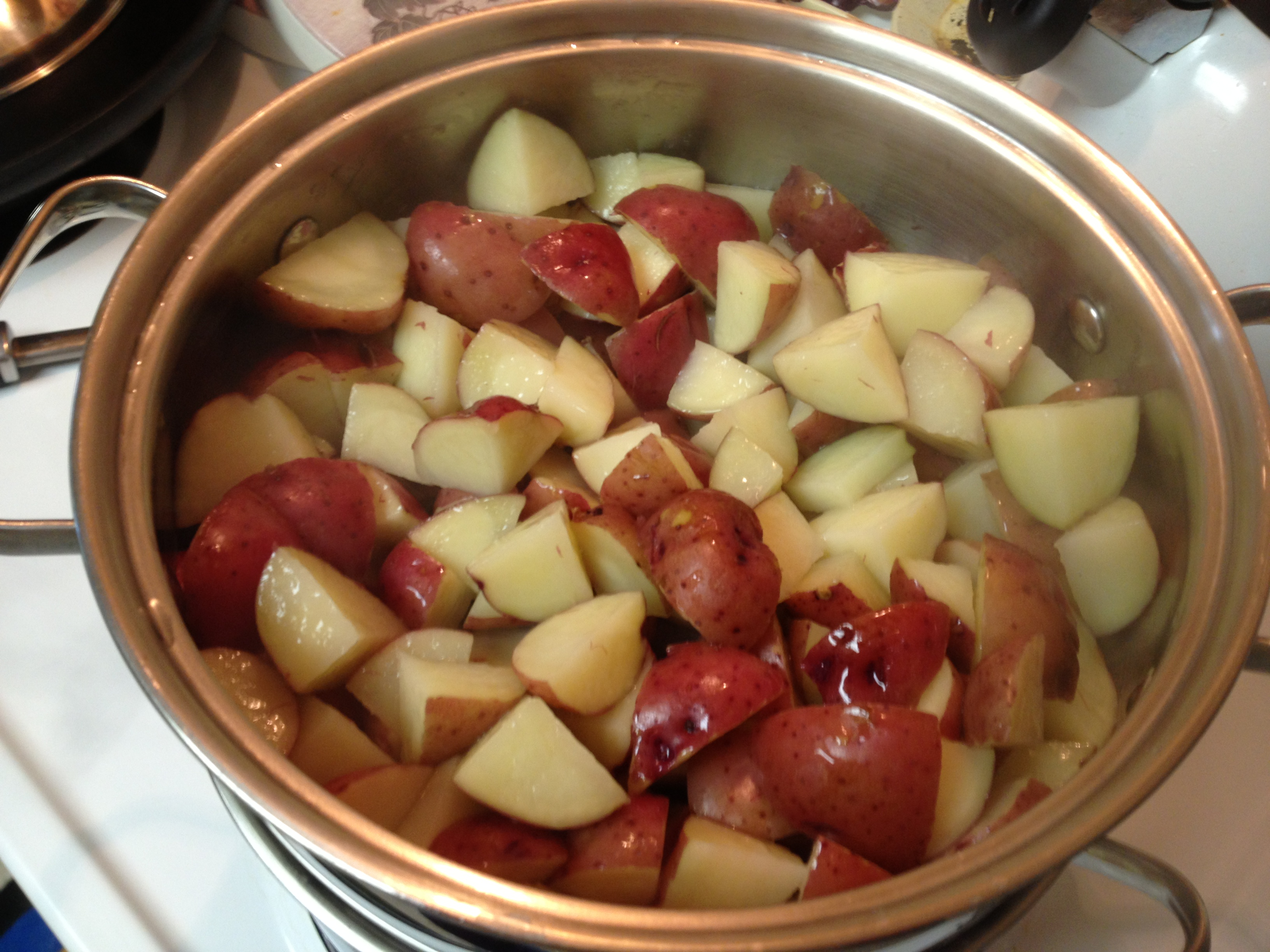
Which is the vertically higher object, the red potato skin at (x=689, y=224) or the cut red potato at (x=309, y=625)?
the red potato skin at (x=689, y=224)

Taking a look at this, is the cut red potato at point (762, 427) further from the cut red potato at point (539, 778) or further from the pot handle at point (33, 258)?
the pot handle at point (33, 258)

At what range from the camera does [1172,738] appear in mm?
577

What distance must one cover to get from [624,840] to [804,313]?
557 millimetres

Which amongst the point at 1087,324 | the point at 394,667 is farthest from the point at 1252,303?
the point at 394,667

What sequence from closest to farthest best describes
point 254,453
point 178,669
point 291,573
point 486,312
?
point 178,669
point 291,573
point 254,453
point 486,312

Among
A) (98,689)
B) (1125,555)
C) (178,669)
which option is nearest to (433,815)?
(178,669)

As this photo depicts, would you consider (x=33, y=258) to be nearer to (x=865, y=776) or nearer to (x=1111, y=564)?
(x=865, y=776)

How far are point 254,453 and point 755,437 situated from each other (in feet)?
1.59

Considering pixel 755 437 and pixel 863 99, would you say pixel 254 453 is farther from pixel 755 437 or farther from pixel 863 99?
pixel 863 99

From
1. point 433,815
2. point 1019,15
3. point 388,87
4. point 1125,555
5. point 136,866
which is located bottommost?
point 136,866

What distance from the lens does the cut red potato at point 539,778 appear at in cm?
65

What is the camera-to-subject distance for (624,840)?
0.64m

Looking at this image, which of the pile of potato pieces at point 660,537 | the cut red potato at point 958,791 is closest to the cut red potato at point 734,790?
the pile of potato pieces at point 660,537

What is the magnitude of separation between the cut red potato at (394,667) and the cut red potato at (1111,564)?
0.56 m
